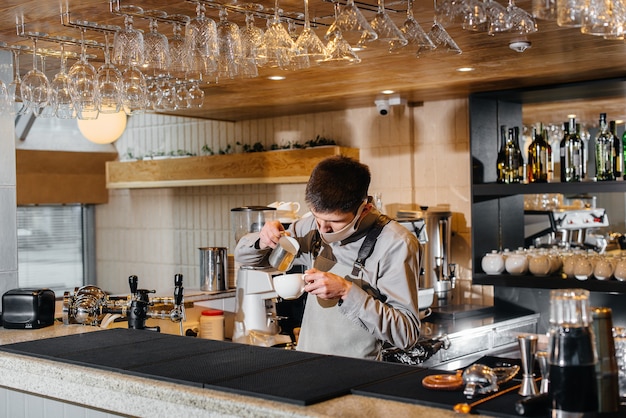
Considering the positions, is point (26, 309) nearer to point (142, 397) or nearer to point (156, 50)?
point (156, 50)

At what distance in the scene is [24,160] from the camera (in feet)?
28.7

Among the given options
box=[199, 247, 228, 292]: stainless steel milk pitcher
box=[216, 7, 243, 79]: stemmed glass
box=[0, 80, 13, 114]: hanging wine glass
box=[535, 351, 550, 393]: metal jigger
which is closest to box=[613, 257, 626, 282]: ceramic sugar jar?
box=[199, 247, 228, 292]: stainless steel milk pitcher

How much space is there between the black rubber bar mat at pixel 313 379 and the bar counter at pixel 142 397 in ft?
0.08

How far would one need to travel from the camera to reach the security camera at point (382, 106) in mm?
6782

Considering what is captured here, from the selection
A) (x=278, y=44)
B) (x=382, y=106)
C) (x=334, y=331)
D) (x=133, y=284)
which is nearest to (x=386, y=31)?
(x=278, y=44)

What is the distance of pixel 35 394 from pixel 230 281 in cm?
266

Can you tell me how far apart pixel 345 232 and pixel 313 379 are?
84 cm

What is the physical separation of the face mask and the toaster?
1.36m

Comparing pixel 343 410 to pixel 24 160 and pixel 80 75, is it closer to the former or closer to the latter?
pixel 80 75

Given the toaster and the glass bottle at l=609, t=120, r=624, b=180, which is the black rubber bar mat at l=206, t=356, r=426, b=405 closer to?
the toaster

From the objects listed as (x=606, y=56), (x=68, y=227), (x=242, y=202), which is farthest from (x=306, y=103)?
(x=68, y=227)

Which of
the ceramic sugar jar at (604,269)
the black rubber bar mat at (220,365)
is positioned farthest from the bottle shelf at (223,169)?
the black rubber bar mat at (220,365)

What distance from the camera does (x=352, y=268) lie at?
3.25 m

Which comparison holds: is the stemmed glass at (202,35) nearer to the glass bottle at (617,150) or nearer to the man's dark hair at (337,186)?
the man's dark hair at (337,186)
